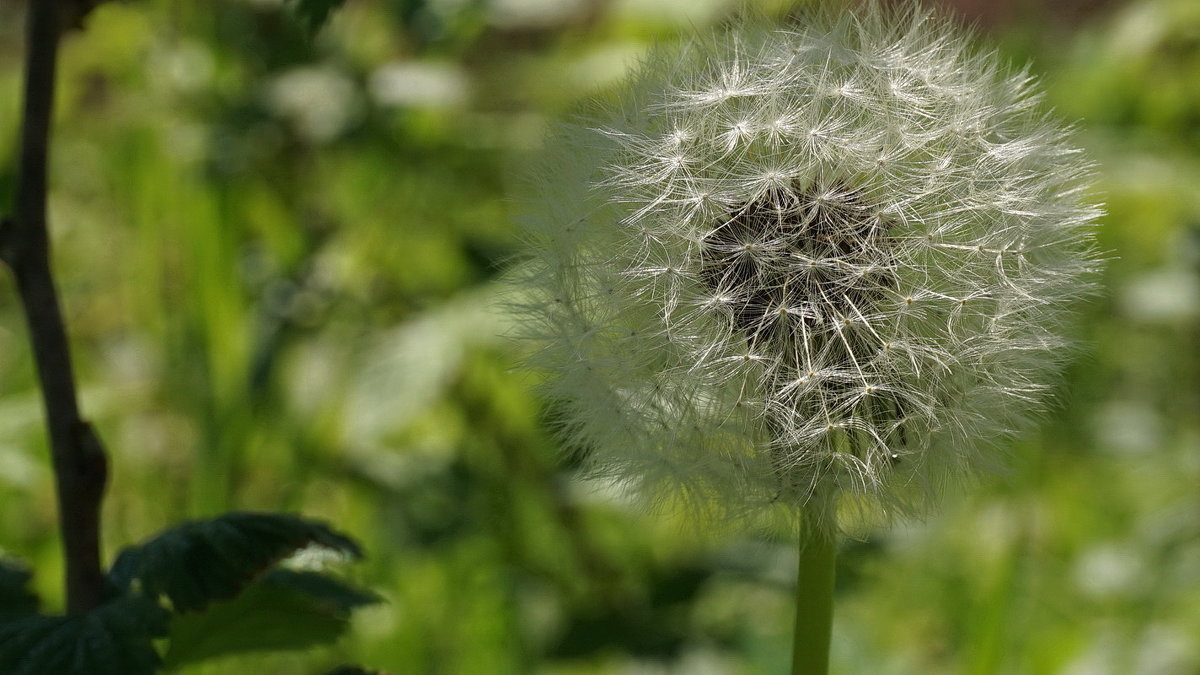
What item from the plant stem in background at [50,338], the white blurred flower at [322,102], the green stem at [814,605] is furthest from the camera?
the white blurred flower at [322,102]

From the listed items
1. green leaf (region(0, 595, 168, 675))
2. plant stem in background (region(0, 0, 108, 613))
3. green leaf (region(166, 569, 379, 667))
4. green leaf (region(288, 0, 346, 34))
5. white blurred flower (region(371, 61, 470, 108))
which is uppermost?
white blurred flower (region(371, 61, 470, 108))

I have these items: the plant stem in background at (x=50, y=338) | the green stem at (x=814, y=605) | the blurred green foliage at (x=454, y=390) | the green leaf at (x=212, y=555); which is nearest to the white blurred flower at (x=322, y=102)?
the blurred green foliage at (x=454, y=390)

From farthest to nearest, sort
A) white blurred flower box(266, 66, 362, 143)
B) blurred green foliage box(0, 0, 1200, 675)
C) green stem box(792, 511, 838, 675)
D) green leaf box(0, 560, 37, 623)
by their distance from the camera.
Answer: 1. white blurred flower box(266, 66, 362, 143)
2. blurred green foliage box(0, 0, 1200, 675)
3. green leaf box(0, 560, 37, 623)
4. green stem box(792, 511, 838, 675)

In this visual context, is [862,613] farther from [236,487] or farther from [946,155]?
[946,155]

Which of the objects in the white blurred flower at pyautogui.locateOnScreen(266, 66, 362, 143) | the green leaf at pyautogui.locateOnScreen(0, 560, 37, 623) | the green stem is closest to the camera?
the green stem

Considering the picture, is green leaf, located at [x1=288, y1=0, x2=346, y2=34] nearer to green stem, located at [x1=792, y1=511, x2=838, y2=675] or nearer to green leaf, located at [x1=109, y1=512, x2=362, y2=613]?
green leaf, located at [x1=109, y1=512, x2=362, y2=613]

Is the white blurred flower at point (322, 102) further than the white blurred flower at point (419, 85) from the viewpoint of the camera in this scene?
Yes

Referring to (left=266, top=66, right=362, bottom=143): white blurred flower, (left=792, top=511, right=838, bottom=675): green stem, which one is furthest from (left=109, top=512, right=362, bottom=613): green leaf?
(left=266, top=66, right=362, bottom=143): white blurred flower

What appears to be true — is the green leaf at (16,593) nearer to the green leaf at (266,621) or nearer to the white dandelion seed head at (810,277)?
the green leaf at (266,621)
